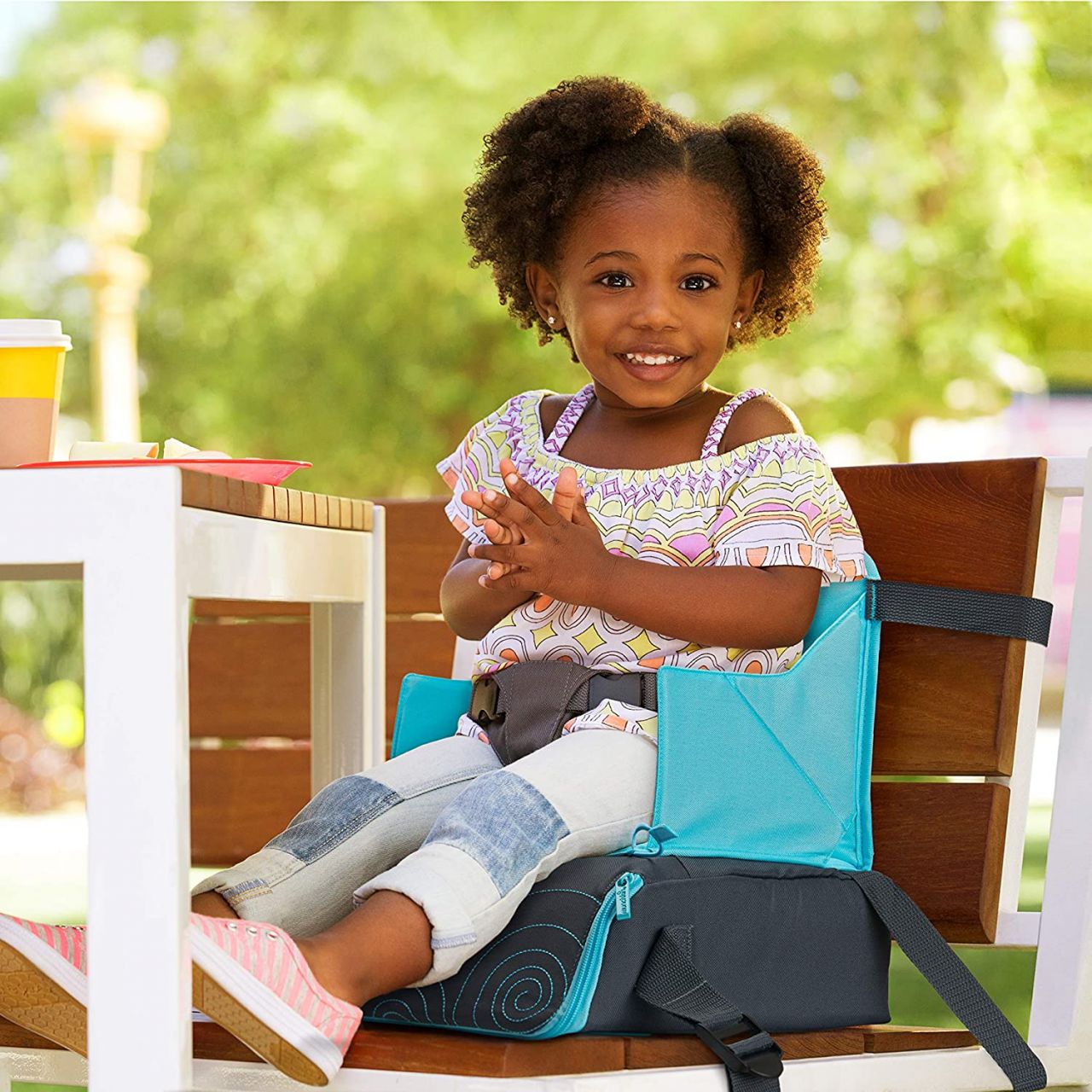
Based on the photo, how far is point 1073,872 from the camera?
2.04 m

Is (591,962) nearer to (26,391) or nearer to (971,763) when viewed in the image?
(971,763)

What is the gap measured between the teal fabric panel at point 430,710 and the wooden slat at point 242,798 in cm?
95

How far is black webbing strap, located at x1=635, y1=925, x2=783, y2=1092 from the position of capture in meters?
1.65

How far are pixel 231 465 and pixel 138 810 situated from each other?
0.46 m

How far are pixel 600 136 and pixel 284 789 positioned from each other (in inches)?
58.0

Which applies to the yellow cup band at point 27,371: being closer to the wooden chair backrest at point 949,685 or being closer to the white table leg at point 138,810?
the white table leg at point 138,810

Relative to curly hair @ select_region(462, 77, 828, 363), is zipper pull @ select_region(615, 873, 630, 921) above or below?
below

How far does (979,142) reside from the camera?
9438mm

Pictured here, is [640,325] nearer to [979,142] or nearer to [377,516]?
[377,516]

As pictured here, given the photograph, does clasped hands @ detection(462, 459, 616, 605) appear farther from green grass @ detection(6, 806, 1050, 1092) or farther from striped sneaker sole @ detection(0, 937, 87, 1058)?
green grass @ detection(6, 806, 1050, 1092)

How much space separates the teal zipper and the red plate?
1.79ft

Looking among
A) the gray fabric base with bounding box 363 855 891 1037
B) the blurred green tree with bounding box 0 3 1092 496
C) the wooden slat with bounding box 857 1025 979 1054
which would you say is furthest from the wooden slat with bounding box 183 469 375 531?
the blurred green tree with bounding box 0 3 1092 496

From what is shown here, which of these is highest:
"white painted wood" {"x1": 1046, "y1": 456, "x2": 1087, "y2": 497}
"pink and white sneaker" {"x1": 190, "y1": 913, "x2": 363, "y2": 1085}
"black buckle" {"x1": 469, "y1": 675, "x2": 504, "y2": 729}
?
"white painted wood" {"x1": 1046, "y1": 456, "x2": 1087, "y2": 497}

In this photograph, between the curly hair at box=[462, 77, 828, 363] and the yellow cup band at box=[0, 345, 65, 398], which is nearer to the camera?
the yellow cup band at box=[0, 345, 65, 398]
